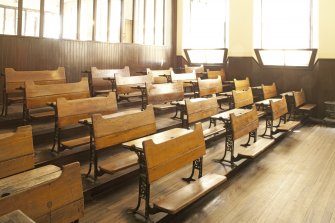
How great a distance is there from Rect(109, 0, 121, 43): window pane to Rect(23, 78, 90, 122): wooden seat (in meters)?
2.70

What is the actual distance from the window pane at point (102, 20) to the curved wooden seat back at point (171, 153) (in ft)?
13.5

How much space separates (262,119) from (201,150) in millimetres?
3911

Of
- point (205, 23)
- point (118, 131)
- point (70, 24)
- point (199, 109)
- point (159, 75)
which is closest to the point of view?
point (118, 131)

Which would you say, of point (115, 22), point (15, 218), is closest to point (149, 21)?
point (115, 22)

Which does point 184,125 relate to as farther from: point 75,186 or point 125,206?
point 75,186

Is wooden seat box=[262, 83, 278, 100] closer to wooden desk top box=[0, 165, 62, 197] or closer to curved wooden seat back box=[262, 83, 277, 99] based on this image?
curved wooden seat back box=[262, 83, 277, 99]

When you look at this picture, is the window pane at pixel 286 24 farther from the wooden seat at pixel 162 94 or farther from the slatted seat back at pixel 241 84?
the wooden seat at pixel 162 94

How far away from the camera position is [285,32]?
279 inches

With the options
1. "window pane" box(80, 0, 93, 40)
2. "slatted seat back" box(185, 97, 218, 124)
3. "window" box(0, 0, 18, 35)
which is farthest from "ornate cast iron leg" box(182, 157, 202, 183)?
"window" box(0, 0, 18, 35)

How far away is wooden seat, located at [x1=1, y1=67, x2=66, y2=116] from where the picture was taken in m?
3.96

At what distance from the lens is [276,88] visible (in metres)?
7.09

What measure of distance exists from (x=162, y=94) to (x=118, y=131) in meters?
1.81

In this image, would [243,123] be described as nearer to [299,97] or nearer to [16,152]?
[16,152]

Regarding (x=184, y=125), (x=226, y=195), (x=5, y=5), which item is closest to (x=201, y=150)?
(x=226, y=195)
